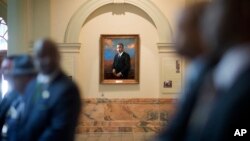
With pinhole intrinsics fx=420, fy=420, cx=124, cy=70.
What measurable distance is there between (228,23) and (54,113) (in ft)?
5.86

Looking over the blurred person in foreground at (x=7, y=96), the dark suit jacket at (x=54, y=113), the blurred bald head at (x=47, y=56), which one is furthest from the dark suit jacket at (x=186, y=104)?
the blurred person in foreground at (x=7, y=96)

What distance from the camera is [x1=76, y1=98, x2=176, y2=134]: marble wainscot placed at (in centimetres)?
1260

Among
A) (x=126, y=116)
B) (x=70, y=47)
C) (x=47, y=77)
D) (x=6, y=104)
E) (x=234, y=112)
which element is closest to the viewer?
(x=234, y=112)

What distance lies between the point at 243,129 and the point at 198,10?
713 mm

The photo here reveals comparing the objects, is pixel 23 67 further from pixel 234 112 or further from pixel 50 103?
pixel 234 112

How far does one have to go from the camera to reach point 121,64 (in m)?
13.1

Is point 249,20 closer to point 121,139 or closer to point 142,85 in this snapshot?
point 121,139

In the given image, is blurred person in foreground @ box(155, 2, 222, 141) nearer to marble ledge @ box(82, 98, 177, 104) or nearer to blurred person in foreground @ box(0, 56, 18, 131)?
blurred person in foreground @ box(0, 56, 18, 131)

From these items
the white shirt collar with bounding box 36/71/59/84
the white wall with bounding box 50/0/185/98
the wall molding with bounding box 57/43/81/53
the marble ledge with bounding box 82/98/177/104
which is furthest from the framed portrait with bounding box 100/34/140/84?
the white shirt collar with bounding box 36/71/59/84

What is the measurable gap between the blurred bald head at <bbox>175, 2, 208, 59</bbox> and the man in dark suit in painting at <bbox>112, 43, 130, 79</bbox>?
11.2 m

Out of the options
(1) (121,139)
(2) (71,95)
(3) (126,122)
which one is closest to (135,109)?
(3) (126,122)

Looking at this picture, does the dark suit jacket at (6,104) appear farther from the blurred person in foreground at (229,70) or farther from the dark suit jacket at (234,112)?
the dark suit jacket at (234,112)

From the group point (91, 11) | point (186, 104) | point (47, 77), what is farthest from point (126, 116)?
point (186, 104)

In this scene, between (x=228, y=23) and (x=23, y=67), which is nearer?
(x=228, y=23)
